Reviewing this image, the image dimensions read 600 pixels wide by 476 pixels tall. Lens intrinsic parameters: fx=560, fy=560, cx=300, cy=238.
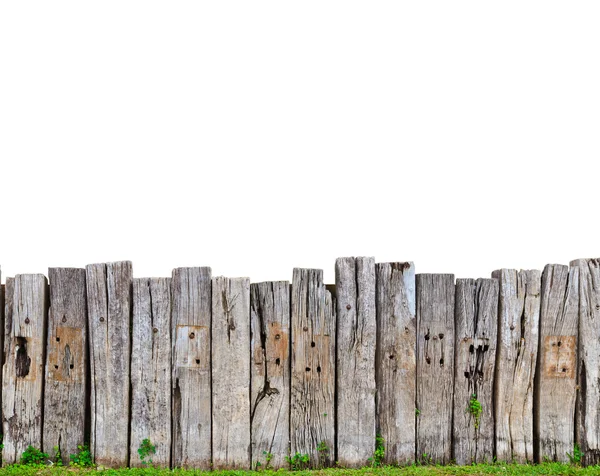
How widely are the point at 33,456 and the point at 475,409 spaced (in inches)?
194

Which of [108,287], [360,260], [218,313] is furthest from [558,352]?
[108,287]

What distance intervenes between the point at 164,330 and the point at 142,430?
3.64 feet

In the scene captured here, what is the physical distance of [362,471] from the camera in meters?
5.94

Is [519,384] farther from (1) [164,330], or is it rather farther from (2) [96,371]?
(2) [96,371]

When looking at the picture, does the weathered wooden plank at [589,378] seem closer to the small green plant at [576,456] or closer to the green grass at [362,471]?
the small green plant at [576,456]

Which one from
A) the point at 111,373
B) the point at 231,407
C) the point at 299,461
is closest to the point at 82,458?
the point at 111,373

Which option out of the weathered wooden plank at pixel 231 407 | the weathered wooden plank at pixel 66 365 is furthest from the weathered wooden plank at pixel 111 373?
the weathered wooden plank at pixel 231 407

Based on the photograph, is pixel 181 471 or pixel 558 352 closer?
pixel 181 471

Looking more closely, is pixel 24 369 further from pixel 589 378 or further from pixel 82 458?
pixel 589 378

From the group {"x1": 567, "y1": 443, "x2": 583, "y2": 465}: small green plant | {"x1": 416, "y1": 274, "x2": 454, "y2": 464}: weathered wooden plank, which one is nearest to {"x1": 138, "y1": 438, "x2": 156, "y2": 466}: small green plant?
{"x1": 416, "y1": 274, "x2": 454, "y2": 464}: weathered wooden plank

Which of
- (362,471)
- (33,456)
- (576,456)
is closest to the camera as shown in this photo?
(362,471)

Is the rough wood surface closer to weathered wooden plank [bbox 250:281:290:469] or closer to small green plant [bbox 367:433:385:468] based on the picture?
small green plant [bbox 367:433:385:468]

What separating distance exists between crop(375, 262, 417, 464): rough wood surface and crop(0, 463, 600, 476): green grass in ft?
0.94

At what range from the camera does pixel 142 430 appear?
6.12 metres
